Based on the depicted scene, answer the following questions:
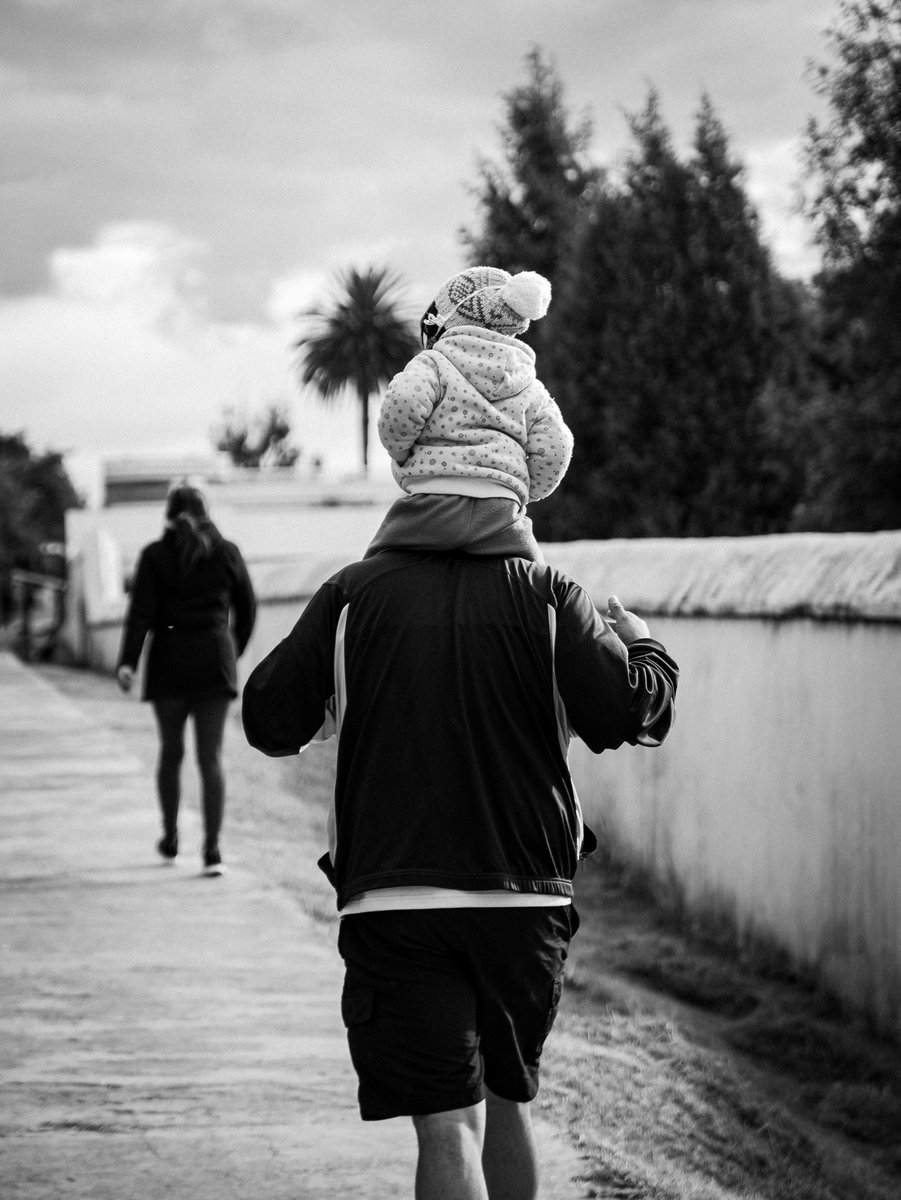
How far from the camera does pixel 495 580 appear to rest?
8.04 feet

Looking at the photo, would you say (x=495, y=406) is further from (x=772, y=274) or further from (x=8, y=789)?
(x=772, y=274)

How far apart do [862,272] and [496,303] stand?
1770cm

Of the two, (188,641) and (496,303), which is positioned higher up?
(496,303)

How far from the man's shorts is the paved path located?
3.05 ft

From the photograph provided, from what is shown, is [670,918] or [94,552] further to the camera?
[94,552]

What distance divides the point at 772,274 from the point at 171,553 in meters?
18.0

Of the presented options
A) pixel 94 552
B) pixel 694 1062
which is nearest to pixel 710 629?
pixel 694 1062

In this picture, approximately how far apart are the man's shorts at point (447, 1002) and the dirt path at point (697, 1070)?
0.98 m

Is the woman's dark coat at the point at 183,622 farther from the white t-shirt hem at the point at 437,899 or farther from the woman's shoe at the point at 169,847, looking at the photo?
the white t-shirt hem at the point at 437,899

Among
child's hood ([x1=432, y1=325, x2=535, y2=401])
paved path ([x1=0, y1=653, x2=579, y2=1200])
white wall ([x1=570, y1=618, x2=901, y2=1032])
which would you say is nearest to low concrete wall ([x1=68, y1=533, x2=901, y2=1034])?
white wall ([x1=570, y1=618, x2=901, y2=1032])

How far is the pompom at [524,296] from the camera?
262 cm

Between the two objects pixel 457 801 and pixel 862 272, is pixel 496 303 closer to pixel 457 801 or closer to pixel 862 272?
pixel 457 801

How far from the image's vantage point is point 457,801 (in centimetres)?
240

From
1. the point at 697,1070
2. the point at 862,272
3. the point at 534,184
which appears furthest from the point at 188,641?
the point at 534,184
